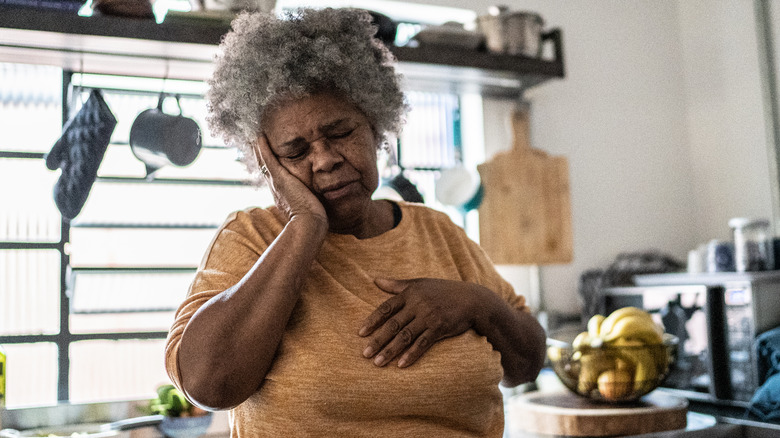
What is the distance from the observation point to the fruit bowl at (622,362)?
1297 millimetres

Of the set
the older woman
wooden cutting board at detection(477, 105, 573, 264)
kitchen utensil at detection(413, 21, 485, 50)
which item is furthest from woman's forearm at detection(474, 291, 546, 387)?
wooden cutting board at detection(477, 105, 573, 264)

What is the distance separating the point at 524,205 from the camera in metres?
2.51

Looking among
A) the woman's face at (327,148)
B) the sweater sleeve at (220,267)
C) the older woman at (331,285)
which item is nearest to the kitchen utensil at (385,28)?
the older woman at (331,285)

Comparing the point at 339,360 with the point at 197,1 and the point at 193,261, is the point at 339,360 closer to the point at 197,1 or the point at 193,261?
the point at 197,1

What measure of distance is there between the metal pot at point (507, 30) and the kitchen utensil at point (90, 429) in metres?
1.50

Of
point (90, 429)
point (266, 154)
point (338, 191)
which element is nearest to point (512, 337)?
point (338, 191)

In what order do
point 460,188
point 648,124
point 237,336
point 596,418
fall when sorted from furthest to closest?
point 648,124 → point 460,188 → point 596,418 → point 237,336

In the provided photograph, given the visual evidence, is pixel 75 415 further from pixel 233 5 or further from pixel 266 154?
pixel 266 154

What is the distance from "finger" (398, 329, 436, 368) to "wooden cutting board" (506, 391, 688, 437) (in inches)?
19.6

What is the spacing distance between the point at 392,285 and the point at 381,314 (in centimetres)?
6

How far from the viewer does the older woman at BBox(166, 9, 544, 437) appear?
2.62ft

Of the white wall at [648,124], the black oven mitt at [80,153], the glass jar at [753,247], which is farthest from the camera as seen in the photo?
the white wall at [648,124]

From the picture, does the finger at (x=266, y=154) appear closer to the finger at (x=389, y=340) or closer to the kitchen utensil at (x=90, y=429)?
the finger at (x=389, y=340)

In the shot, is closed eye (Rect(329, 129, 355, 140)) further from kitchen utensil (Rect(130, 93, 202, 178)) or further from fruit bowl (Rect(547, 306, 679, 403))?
kitchen utensil (Rect(130, 93, 202, 178))
